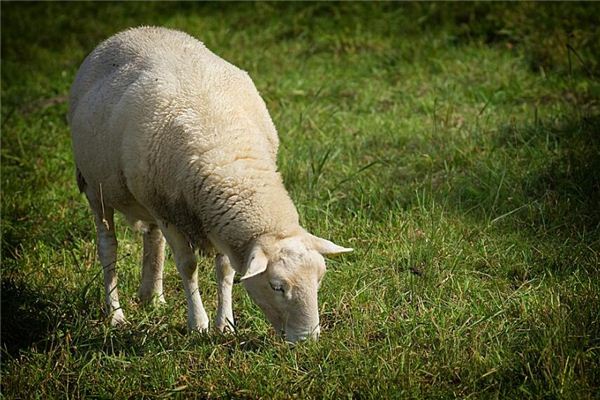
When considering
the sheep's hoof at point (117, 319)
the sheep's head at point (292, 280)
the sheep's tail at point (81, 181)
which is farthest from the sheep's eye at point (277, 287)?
the sheep's tail at point (81, 181)

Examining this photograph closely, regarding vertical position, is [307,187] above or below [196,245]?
below

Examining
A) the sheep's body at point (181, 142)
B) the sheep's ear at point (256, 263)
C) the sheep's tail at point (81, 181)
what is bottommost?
the sheep's tail at point (81, 181)

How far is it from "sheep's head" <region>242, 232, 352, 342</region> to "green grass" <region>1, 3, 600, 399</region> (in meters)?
0.11

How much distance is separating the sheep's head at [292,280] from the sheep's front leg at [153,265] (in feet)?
3.65

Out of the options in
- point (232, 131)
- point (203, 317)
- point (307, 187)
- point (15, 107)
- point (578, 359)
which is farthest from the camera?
point (15, 107)

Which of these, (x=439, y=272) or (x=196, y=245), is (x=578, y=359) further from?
(x=196, y=245)

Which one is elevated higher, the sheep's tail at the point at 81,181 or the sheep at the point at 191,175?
the sheep at the point at 191,175

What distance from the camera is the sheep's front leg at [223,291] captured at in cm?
473

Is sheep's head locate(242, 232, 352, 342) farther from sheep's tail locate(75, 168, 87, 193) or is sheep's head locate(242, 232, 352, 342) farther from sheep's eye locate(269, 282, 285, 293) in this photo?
sheep's tail locate(75, 168, 87, 193)

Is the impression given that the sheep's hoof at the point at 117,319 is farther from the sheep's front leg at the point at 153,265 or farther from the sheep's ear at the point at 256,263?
the sheep's ear at the point at 256,263

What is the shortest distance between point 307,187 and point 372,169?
→ 59 centimetres

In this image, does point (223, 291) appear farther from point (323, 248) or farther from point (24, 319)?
point (24, 319)

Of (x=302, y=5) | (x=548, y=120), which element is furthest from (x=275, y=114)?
(x=302, y=5)

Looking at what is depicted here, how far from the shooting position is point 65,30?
1049 centimetres
